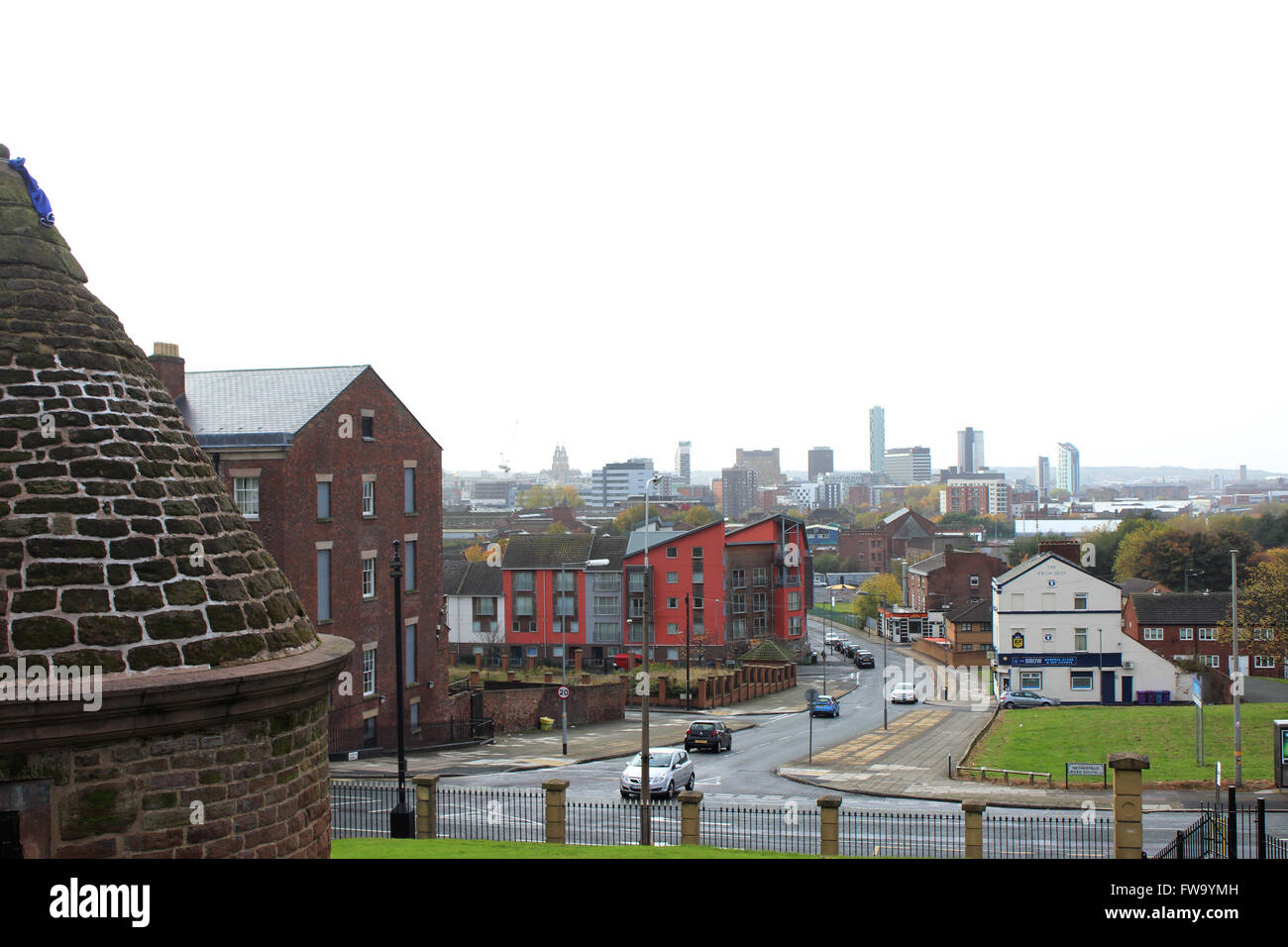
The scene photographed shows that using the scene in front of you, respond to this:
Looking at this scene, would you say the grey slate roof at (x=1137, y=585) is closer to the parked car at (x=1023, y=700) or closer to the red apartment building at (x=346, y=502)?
the parked car at (x=1023, y=700)

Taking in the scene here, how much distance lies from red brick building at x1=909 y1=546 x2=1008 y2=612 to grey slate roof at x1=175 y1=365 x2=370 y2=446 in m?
67.3

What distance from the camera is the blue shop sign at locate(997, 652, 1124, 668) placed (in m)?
64.8

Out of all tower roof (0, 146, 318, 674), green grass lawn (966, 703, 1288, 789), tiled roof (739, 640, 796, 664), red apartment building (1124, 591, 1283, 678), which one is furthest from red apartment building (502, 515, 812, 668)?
tower roof (0, 146, 318, 674)

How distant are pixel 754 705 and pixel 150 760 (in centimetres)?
5811

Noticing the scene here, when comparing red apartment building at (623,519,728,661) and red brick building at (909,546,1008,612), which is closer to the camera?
red apartment building at (623,519,728,661)

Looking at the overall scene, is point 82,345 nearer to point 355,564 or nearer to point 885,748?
point 355,564

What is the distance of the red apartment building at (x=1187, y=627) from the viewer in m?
71.8

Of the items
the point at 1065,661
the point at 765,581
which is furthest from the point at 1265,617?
the point at 765,581

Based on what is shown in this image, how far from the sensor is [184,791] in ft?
23.1

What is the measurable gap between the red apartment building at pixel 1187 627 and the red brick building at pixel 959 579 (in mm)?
20367

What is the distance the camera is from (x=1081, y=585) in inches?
2564

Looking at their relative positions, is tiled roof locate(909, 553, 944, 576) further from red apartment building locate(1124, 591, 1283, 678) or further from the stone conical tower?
the stone conical tower

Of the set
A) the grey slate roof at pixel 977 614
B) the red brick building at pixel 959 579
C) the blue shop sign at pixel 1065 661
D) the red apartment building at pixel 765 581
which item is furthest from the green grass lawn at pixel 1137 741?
the red brick building at pixel 959 579
